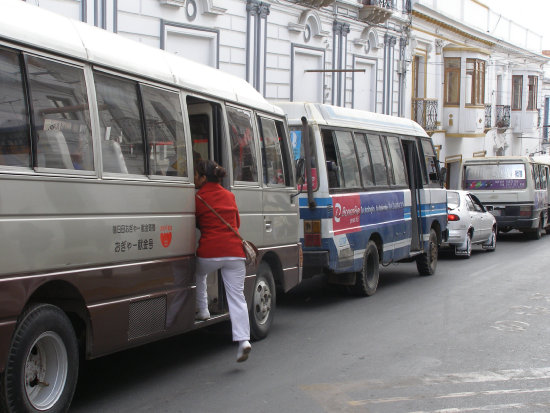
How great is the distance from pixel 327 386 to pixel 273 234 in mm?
2630

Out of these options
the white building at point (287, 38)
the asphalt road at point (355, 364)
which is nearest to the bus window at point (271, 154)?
the asphalt road at point (355, 364)

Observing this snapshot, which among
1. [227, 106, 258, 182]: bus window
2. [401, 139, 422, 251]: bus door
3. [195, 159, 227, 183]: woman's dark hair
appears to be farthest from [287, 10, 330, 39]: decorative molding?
[195, 159, 227, 183]: woman's dark hair

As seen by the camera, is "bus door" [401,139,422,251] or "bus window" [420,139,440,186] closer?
"bus door" [401,139,422,251]

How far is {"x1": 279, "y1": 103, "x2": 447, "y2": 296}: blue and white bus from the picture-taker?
34.4 ft

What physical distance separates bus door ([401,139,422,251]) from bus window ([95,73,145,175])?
28.2 feet

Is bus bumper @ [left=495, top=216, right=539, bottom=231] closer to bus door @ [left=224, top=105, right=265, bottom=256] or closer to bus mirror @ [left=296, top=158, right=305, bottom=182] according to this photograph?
bus mirror @ [left=296, top=158, right=305, bottom=182]

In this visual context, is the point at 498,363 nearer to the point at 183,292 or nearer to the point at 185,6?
the point at 183,292

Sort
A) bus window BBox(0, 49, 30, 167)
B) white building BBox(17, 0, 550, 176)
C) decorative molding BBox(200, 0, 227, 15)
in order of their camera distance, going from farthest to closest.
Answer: decorative molding BBox(200, 0, 227, 15)
white building BBox(17, 0, 550, 176)
bus window BBox(0, 49, 30, 167)

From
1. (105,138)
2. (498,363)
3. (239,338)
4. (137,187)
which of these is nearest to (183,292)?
(239,338)

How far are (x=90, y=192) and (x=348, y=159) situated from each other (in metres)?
6.23

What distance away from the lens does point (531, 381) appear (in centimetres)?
685

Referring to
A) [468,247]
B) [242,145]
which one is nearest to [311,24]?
[468,247]

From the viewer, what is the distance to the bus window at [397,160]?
13.4m

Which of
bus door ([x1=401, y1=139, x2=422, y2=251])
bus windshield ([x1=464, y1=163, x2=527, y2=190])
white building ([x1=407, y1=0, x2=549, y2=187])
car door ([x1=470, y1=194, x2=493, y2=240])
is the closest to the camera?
bus door ([x1=401, y1=139, x2=422, y2=251])
